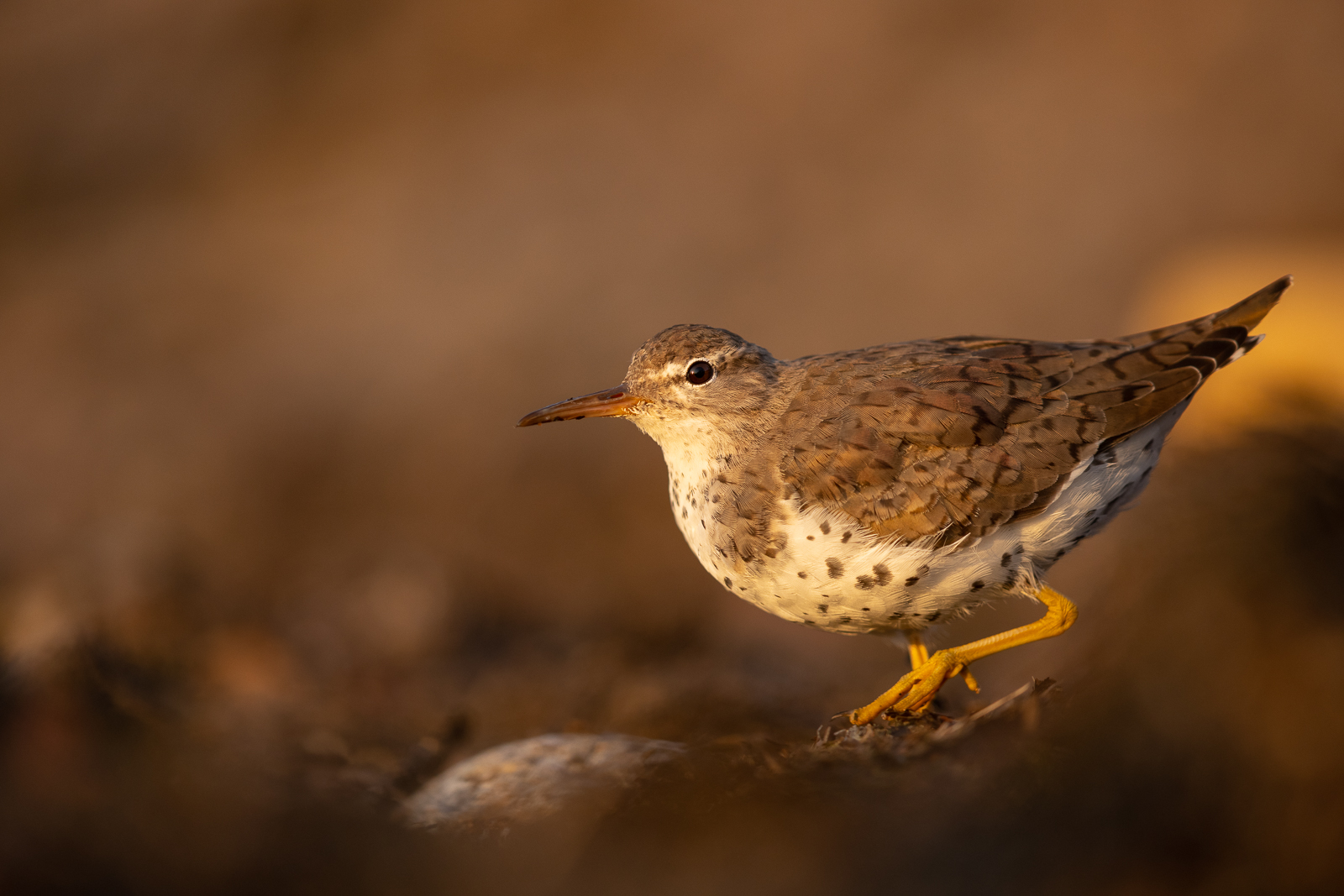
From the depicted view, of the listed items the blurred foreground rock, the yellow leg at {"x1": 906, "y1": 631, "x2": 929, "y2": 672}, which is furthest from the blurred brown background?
the yellow leg at {"x1": 906, "y1": 631, "x2": 929, "y2": 672}

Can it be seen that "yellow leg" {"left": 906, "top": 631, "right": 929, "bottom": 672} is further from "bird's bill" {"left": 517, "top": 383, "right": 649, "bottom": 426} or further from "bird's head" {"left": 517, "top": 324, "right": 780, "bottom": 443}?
"bird's bill" {"left": 517, "top": 383, "right": 649, "bottom": 426}

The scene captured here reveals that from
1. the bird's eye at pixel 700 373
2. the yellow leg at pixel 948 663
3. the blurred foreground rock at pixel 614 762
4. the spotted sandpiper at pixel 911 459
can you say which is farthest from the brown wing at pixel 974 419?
the blurred foreground rock at pixel 614 762

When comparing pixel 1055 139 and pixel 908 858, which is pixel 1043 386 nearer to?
pixel 908 858

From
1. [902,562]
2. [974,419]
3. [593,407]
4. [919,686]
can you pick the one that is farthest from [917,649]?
[593,407]

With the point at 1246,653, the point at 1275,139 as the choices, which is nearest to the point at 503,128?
the point at 1275,139

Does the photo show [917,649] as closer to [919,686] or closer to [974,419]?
[919,686]
